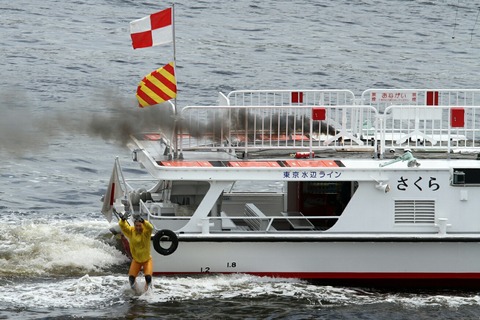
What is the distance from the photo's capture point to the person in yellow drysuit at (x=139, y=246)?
68.8 feet

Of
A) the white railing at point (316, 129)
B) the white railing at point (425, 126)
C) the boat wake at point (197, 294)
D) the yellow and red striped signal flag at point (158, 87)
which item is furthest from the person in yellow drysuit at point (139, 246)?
the white railing at point (425, 126)

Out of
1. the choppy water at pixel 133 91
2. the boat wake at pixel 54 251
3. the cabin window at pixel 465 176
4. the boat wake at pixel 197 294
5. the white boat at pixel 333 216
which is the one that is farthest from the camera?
the boat wake at pixel 54 251

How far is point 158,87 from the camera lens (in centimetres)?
2191

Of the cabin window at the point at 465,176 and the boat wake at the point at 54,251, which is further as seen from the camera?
the boat wake at the point at 54,251

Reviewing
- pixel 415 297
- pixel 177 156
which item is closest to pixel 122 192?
pixel 177 156

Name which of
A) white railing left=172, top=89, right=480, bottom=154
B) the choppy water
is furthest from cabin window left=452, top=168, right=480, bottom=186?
the choppy water

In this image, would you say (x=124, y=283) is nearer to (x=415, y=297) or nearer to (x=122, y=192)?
(x=122, y=192)

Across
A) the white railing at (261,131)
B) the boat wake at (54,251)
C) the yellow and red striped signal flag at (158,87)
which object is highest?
the yellow and red striped signal flag at (158,87)

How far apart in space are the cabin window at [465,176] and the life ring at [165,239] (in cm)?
540

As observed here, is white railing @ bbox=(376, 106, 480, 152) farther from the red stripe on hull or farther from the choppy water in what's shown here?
the choppy water

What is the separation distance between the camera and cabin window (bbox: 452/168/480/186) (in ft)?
71.2

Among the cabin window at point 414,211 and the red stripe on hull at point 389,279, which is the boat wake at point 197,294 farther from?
the cabin window at point 414,211

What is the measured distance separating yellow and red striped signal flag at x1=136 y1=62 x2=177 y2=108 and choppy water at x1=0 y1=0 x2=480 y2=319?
79.8 inches

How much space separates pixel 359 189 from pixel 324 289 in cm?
202
